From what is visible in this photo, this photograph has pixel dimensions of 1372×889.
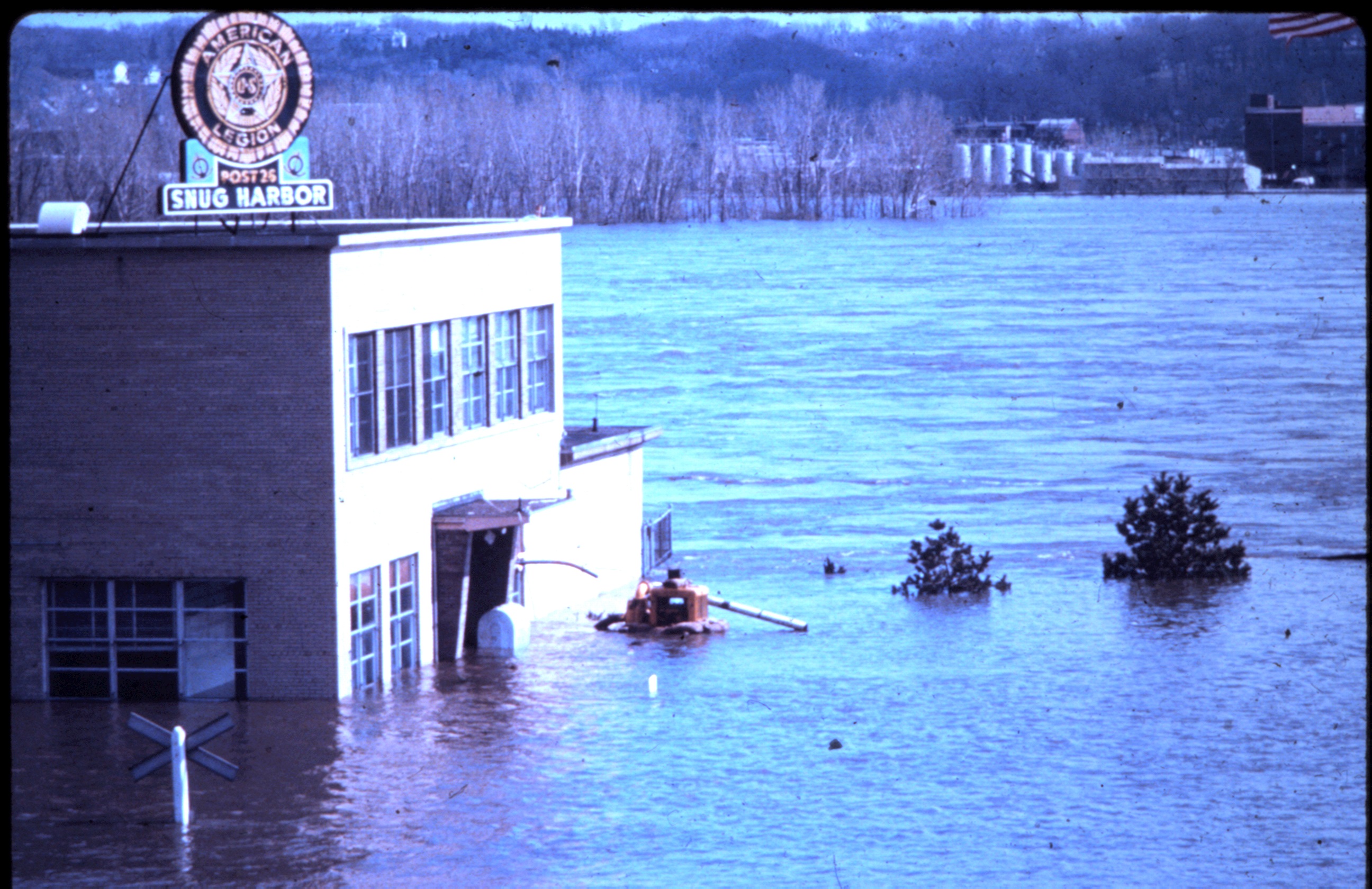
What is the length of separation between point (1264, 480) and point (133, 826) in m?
74.5

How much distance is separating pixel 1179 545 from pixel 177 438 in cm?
3365

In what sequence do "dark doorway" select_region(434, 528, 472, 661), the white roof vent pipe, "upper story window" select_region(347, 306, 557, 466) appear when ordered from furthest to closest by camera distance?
1. "dark doorway" select_region(434, 528, 472, 661)
2. "upper story window" select_region(347, 306, 557, 466)
3. the white roof vent pipe

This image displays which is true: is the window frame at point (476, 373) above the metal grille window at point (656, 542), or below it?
above

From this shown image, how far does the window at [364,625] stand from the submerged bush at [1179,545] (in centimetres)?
2889

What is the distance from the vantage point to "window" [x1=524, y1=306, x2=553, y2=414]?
35.9 m

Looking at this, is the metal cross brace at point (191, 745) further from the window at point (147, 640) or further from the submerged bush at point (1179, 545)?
the submerged bush at point (1179, 545)

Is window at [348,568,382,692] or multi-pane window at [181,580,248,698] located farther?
window at [348,568,382,692]

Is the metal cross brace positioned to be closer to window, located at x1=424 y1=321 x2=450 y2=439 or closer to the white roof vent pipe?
the white roof vent pipe

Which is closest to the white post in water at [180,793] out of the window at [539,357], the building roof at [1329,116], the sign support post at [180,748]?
the sign support post at [180,748]

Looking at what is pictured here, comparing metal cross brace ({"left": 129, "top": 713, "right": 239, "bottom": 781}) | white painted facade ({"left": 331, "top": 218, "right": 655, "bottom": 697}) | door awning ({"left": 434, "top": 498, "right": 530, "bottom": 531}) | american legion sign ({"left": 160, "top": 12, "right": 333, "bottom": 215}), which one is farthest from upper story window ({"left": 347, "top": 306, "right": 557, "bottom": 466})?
metal cross brace ({"left": 129, "top": 713, "right": 239, "bottom": 781})

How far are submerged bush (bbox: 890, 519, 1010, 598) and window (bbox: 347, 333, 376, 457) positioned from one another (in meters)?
24.6

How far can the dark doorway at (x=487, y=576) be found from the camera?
3444cm

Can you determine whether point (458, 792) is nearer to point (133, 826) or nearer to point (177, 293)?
point (133, 826)

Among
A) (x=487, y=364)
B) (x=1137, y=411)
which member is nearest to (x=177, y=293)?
(x=487, y=364)
